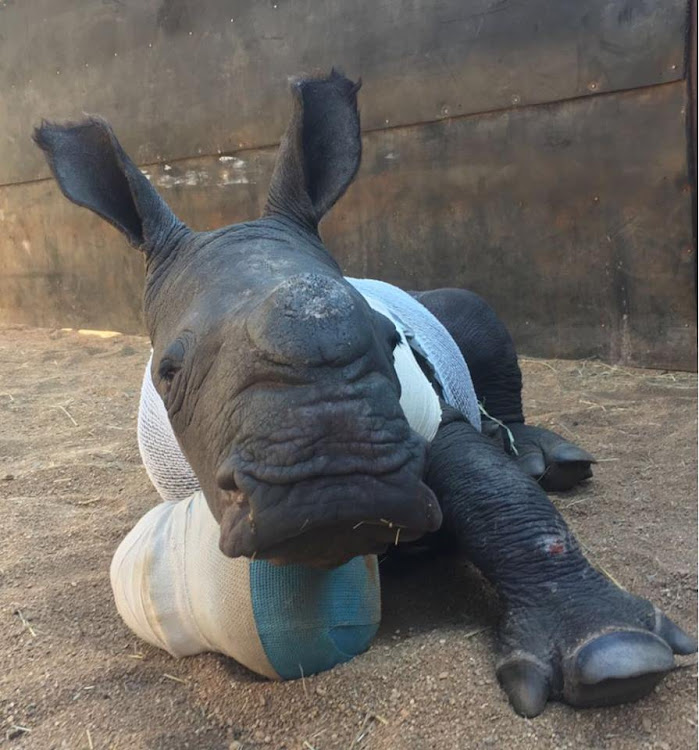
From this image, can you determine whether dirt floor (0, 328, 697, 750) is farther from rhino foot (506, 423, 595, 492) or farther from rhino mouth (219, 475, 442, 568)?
rhino mouth (219, 475, 442, 568)

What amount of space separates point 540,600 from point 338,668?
0.61m

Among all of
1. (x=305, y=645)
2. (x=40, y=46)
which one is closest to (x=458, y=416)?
(x=305, y=645)

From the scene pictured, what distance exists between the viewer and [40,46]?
376 inches

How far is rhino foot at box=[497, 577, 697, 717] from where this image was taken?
2100mm

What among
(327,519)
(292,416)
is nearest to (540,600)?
(327,519)

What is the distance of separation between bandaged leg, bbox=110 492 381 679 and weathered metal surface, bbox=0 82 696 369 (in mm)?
4194

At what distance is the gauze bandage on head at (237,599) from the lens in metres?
2.35

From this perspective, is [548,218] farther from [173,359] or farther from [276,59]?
[173,359]

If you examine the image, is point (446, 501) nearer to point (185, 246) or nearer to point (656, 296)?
point (185, 246)

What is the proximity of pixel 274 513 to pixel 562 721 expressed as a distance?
38.1 inches

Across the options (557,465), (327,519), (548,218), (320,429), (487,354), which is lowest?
(557,465)

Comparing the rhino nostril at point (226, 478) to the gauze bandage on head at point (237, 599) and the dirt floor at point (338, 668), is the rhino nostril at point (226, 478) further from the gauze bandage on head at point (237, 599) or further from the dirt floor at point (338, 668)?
the dirt floor at point (338, 668)

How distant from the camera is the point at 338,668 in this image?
7.82ft

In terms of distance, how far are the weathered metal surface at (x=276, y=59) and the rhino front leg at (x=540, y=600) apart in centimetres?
408
